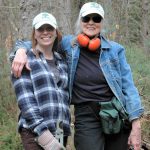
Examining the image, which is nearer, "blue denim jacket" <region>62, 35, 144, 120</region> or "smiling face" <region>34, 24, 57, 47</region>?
"smiling face" <region>34, 24, 57, 47</region>

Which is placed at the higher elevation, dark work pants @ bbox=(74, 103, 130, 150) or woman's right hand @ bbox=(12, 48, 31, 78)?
woman's right hand @ bbox=(12, 48, 31, 78)

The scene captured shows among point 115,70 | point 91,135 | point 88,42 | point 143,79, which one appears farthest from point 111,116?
point 143,79

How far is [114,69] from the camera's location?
14.4 ft

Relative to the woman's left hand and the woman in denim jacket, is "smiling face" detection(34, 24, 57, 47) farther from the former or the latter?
the woman's left hand

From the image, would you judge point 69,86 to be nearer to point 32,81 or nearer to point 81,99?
point 81,99

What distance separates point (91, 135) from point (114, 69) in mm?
718

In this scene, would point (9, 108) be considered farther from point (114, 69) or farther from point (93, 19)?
point (93, 19)

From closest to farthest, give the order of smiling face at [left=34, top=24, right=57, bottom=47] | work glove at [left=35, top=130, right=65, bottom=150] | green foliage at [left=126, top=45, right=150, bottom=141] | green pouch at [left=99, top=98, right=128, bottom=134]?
work glove at [left=35, top=130, right=65, bottom=150]
smiling face at [left=34, top=24, right=57, bottom=47]
green pouch at [left=99, top=98, right=128, bottom=134]
green foliage at [left=126, top=45, right=150, bottom=141]

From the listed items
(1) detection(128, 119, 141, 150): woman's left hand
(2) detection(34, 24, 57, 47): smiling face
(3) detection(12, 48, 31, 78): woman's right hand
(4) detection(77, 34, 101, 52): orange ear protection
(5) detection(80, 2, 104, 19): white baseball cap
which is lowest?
(1) detection(128, 119, 141, 150): woman's left hand

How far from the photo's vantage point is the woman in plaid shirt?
381cm

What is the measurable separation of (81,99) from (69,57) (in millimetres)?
445

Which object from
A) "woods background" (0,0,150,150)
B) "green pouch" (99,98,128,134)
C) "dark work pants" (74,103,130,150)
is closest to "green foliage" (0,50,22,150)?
"woods background" (0,0,150,150)

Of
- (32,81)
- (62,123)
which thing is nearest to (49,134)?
(62,123)

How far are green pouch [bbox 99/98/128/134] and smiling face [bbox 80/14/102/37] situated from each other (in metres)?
0.71
